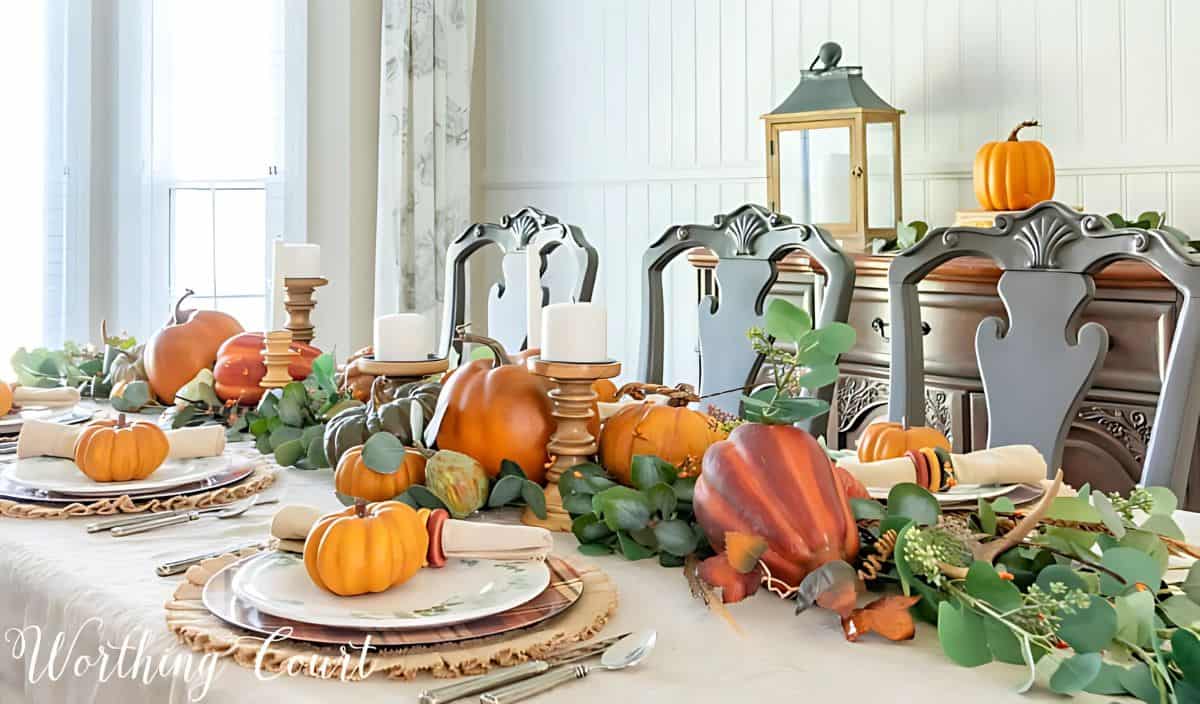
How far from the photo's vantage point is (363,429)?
4.00 ft

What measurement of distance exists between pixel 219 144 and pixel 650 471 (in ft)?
10.1

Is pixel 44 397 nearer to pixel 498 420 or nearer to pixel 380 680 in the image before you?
pixel 498 420

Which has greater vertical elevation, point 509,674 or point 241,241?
point 241,241

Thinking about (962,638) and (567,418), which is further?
(567,418)

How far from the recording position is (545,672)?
2.29ft

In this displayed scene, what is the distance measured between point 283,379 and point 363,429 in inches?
15.6

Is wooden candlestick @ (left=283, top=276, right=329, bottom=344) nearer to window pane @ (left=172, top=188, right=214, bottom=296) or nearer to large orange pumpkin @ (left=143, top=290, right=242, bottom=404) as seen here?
large orange pumpkin @ (left=143, top=290, right=242, bottom=404)

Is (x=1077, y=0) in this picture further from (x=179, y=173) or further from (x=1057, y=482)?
(x=179, y=173)

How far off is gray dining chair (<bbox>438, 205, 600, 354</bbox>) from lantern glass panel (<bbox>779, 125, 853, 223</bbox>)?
29.6 inches

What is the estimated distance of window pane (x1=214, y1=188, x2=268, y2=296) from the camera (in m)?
3.72

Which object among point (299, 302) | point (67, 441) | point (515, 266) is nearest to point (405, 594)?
point (67, 441)

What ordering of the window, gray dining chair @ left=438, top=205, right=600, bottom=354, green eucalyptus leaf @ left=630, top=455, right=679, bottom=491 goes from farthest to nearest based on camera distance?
the window, gray dining chair @ left=438, top=205, right=600, bottom=354, green eucalyptus leaf @ left=630, top=455, right=679, bottom=491

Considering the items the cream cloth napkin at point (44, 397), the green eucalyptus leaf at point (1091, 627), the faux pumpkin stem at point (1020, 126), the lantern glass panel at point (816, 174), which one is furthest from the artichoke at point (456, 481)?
the lantern glass panel at point (816, 174)

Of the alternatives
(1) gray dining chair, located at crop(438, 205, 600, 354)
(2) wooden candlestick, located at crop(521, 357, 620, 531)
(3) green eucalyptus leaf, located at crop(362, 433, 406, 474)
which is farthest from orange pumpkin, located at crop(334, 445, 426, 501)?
(1) gray dining chair, located at crop(438, 205, 600, 354)
